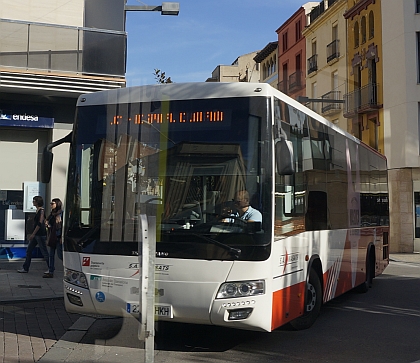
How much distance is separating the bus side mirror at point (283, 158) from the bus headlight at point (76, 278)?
2463 mm

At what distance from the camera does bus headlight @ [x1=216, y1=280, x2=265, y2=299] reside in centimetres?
689

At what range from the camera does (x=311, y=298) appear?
879 cm

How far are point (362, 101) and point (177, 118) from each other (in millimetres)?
28671

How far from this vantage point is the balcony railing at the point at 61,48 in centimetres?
1603

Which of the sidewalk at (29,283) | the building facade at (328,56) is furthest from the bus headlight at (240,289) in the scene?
the building facade at (328,56)

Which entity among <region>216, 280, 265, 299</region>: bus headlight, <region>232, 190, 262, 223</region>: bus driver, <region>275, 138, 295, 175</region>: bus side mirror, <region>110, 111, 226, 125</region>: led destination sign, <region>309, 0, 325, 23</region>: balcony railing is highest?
<region>309, 0, 325, 23</region>: balcony railing

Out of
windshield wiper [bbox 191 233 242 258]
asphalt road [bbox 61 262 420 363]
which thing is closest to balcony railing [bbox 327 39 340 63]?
asphalt road [bbox 61 262 420 363]

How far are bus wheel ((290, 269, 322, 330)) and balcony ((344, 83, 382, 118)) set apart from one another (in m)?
25.4

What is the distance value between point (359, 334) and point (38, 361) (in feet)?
13.4

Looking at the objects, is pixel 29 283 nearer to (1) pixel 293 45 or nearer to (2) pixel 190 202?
(2) pixel 190 202

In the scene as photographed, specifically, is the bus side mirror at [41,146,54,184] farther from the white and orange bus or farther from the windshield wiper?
the windshield wiper

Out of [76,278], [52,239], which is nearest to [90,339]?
[76,278]

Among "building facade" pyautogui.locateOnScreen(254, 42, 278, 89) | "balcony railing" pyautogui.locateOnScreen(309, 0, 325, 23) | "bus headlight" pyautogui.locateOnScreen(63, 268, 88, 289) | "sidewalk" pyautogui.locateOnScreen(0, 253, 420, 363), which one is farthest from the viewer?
"building facade" pyautogui.locateOnScreen(254, 42, 278, 89)

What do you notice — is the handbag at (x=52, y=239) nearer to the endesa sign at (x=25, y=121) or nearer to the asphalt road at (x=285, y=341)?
the endesa sign at (x=25, y=121)
